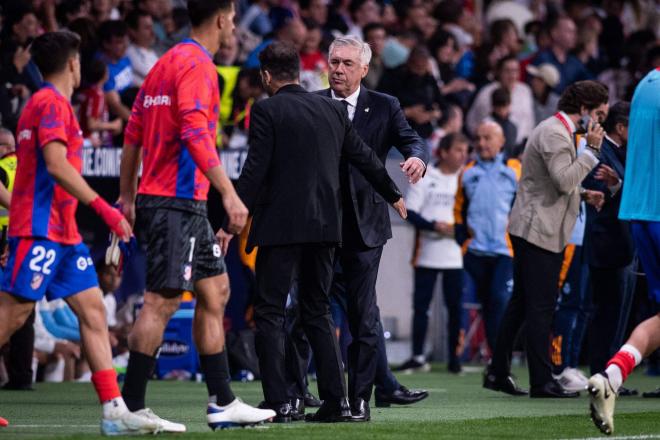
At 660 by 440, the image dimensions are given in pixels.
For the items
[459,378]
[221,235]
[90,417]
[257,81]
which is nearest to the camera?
[221,235]

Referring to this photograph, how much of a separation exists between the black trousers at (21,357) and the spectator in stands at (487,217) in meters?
4.66

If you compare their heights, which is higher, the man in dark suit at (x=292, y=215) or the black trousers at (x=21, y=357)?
the man in dark suit at (x=292, y=215)

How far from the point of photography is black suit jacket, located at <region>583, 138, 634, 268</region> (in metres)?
10.8

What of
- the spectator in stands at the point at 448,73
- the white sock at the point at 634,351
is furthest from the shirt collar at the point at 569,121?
the spectator in stands at the point at 448,73

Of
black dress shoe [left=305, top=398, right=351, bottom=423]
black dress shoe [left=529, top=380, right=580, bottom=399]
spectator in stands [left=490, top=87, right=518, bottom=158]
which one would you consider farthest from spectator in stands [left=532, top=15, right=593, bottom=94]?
black dress shoe [left=305, top=398, right=351, bottom=423]

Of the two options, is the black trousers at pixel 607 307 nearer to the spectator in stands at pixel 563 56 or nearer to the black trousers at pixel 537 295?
the black trousers at pixel 537 295

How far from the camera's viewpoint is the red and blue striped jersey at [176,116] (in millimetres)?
6973

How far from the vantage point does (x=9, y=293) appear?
704 cm

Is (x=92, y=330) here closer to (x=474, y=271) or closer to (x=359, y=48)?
(x=359, y=48)

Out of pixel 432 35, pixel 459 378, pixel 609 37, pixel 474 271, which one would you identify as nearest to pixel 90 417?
pixel 459 378

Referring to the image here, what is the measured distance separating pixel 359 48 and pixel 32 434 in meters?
3.16

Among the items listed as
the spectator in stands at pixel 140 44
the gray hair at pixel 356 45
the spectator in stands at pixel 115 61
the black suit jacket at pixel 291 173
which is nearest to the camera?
the black suit jacket at pixel 291 173

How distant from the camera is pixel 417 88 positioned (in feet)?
53.0

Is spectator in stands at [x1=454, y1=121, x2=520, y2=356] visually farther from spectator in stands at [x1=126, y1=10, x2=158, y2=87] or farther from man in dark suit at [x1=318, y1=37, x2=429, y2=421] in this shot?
man in dark suit at [x1=318, y1=37, x2=429, y2=421]
